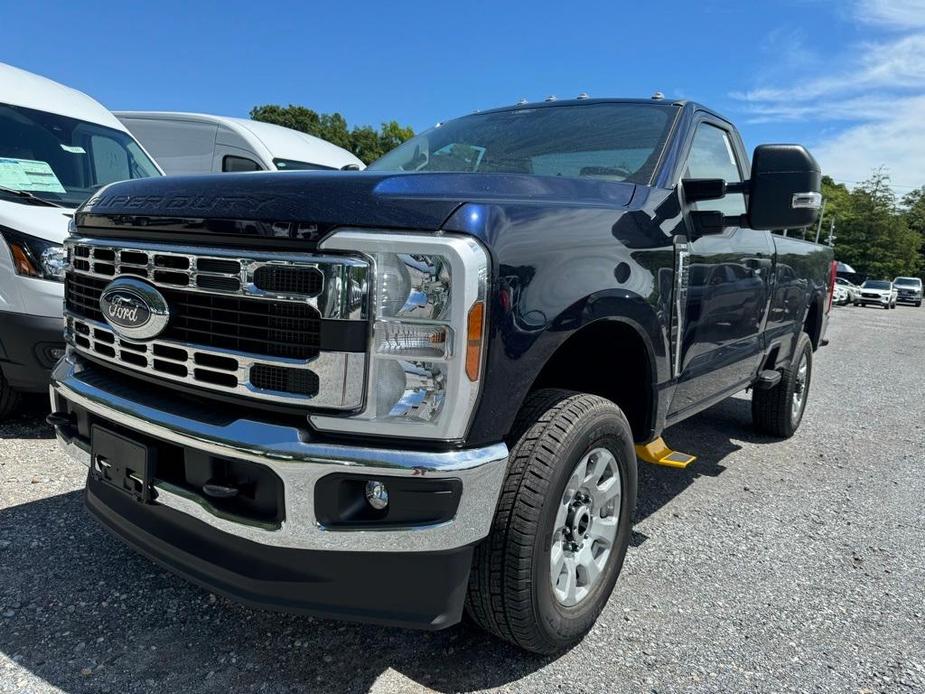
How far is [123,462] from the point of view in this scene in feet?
6.82

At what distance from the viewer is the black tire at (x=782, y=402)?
16.1 feet

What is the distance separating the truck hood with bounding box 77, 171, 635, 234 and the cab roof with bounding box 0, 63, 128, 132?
131 inches

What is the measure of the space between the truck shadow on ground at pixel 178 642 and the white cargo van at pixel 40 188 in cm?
143

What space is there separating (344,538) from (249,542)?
299 mm

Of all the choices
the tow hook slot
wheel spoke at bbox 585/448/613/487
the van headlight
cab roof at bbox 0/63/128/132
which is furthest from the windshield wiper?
wheel spoke at bbox 585/448/613/487

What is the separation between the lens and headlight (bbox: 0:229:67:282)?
381cm

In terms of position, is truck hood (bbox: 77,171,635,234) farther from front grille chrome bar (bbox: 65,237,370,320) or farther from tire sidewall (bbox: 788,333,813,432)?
tire sidewall (bbox: 788,333,813,432)

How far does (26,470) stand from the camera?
11.7 ft

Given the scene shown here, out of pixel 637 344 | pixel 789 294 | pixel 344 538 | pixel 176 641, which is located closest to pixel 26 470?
pixel 176 641

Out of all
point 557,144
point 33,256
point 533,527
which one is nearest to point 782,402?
point 557,144

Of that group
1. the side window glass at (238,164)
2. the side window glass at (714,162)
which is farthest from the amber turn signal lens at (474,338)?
the side window glass at (238,164)

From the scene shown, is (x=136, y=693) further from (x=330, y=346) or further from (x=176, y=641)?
(x=330, y=346)

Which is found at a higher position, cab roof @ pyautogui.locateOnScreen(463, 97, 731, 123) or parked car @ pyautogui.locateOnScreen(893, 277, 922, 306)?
cab roof @ pyautogui.locateOnScreen(463, 97, 731, 123)

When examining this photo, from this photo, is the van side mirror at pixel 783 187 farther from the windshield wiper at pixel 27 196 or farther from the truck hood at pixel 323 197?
the windshield wiper at pixel 27 196
